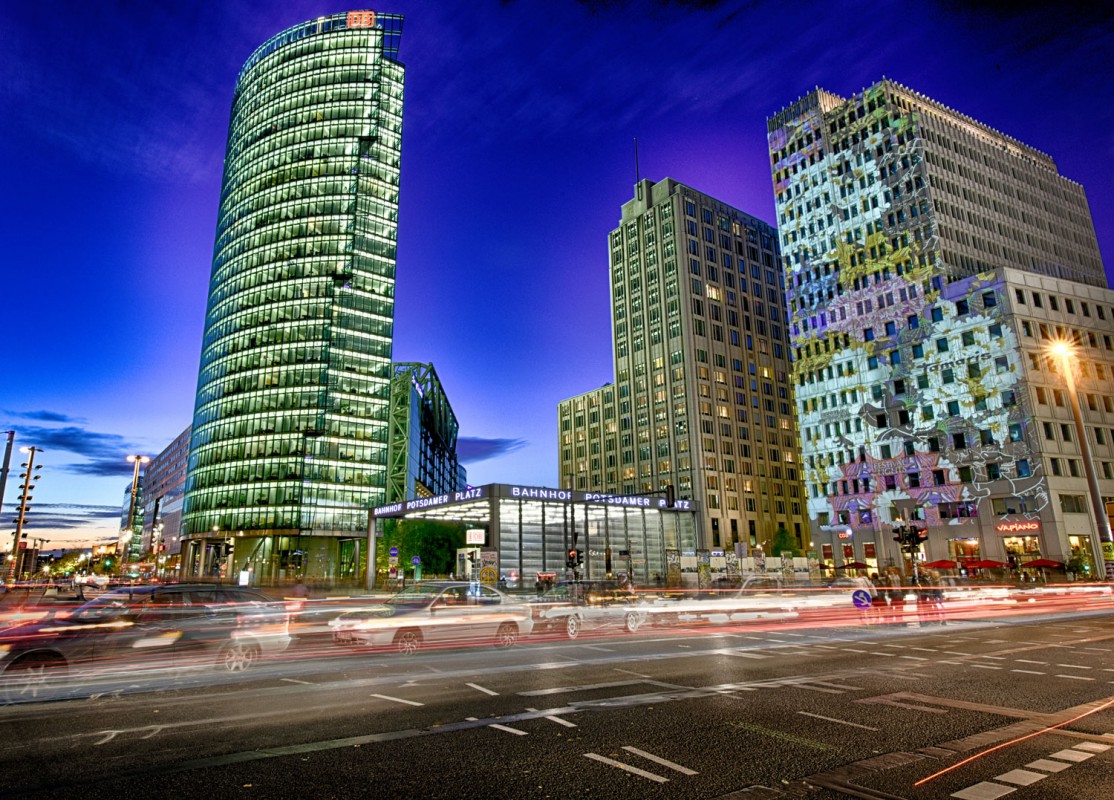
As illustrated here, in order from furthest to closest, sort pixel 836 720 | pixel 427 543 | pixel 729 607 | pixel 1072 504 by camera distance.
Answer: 1. pixel 427 543
2. pixel 1072 504
3. pixel 729 607
4. pixel 836 720

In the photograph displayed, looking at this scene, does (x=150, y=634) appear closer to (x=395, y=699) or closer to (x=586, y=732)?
(x=395, y=699)

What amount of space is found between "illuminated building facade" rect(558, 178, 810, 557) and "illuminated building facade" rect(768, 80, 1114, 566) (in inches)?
1156

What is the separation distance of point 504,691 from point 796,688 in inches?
193

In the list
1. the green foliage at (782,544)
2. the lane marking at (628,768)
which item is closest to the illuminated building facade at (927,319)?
the green foliage at (782,544)

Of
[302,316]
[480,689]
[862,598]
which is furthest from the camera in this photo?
[302,316]

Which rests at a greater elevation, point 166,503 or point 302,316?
point 302,316

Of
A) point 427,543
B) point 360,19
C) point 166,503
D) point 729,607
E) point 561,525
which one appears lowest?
point 729,607

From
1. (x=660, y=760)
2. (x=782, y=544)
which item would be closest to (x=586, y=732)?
(x=660, y=760)

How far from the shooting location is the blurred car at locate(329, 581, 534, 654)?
1600cm

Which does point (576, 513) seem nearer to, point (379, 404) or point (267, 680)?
point (267, 680)

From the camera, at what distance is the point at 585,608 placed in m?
21.1

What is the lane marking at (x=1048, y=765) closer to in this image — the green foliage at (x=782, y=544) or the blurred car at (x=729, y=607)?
the blurred car at (x=729, y=607)

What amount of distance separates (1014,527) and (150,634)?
70.8 metres

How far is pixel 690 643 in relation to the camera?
61.1ft
